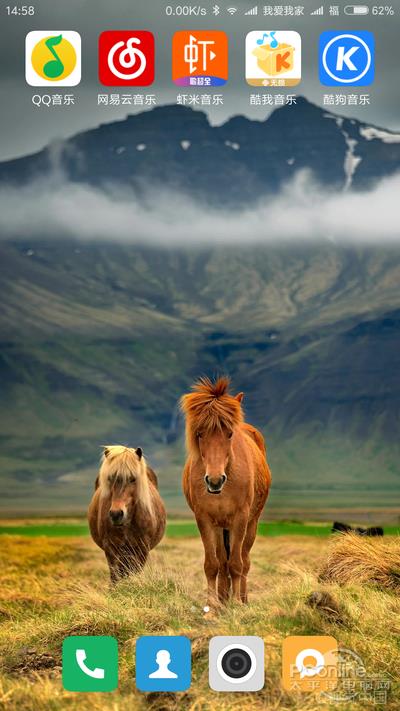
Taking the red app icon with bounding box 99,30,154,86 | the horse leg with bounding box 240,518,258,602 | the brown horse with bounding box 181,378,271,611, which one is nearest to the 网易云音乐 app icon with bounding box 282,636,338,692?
the brown horse with bounding box 181,378,271,611

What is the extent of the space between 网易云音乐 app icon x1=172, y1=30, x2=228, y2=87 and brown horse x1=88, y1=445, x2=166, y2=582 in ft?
22.5

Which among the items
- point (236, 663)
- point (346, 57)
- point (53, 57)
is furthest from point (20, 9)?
point (236, 663)

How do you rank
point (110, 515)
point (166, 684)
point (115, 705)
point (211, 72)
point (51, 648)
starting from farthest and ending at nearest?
point (110, 515), point (211, 72), point (51, 648), point (166, 684), point (115, 705)

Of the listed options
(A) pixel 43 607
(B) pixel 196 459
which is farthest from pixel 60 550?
(B) pixel 196 459

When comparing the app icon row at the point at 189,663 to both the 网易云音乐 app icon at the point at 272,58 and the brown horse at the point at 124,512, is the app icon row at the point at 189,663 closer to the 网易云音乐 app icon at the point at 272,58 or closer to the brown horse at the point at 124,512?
the 网易云音乐 app icon at the point at 272,58

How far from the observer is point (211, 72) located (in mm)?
12516

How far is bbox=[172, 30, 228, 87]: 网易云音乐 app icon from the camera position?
1249cm

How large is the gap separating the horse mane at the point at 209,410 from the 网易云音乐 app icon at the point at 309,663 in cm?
445

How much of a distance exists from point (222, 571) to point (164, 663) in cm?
575

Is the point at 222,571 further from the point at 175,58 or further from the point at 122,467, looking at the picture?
the point at 175,58

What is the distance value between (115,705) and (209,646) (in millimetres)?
1508

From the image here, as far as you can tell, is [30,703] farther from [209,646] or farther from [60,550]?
[60,550]

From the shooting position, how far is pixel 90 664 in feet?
31.3

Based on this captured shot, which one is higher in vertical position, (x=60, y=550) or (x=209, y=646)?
(x=209, y=646)
